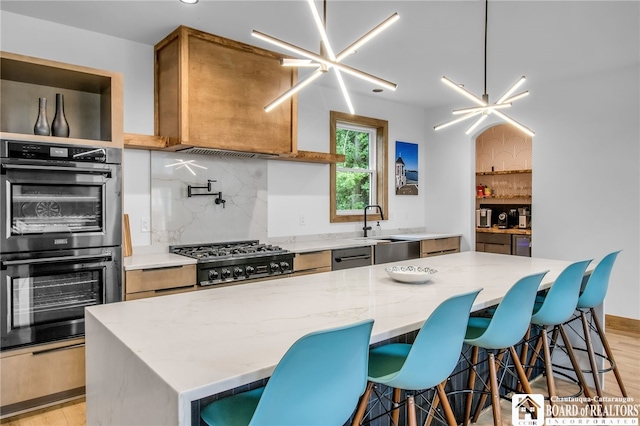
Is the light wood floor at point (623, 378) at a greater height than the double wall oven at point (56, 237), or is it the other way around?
the double wall oven at point (56, 237)

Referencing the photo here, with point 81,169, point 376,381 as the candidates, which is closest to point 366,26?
point 81,169

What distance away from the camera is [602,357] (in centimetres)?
291

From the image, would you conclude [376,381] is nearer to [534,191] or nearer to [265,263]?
[265,263]

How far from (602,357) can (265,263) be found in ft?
8.21

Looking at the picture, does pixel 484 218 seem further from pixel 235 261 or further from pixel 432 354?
pixel 432 354

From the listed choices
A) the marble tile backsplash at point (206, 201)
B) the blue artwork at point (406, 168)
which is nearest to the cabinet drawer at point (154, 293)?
the marble tile backsplash at point (206, 201)

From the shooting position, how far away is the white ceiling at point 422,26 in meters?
2.86

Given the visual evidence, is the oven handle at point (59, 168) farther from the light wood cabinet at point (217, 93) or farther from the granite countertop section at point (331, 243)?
the granite countertop section at point (331, 243)

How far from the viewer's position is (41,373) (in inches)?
105

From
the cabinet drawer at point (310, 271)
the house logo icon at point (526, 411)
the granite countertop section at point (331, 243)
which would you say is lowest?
the house logo icon at point (526, 411)

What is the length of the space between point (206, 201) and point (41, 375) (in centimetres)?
178

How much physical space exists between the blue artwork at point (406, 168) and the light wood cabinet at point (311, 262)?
6.63ft

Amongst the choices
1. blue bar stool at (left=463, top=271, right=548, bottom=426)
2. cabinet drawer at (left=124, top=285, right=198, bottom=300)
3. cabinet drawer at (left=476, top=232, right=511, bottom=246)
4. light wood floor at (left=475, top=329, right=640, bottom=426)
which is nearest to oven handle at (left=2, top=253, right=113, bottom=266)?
cabinet drawer at (left=124, top=285, right=198, bottom=300)

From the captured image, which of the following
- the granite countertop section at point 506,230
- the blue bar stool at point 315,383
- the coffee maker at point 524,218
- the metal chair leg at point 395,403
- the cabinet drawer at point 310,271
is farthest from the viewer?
the coffee maker at point 524,218
